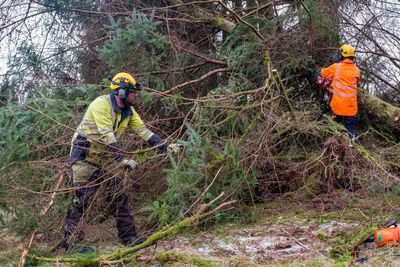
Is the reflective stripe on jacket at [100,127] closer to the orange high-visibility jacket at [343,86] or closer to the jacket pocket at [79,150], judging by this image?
Result: the jacket pocket at [79,150]

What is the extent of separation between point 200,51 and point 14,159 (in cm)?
336

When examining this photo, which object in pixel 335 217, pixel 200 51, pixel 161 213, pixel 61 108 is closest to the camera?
pixel 161 213

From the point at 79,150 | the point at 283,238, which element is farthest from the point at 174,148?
the point at 283,238

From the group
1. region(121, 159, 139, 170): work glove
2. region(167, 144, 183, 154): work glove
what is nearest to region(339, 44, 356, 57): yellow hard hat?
region(167, 144, 183, 154): work glove

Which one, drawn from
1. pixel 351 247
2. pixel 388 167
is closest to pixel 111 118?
pixel 351 247

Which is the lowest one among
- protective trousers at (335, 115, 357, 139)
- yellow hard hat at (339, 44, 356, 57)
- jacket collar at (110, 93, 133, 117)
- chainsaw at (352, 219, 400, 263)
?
chainsaw at (352, 219, 400, 263)

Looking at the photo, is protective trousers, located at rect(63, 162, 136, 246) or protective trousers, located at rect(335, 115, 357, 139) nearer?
protective trousers, located at rect(63, 162, 136, 246)

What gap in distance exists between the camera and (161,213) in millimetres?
4898

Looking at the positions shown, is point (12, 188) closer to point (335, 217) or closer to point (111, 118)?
point (111, 118)

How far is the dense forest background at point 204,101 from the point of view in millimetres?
4934

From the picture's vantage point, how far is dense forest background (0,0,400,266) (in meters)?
4.93

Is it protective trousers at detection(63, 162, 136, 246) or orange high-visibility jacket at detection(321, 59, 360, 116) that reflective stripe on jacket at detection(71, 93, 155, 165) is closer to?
protective trousers at detection(63, 162, 136, 246)

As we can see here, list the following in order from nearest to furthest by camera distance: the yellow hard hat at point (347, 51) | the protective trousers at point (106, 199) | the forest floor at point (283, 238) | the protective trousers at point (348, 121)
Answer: the forest floor at point (283, 238)
the protective trousers at point (106, 199)
the yellow hard hat at point (347, 51)
the protective trousers at point (348, 121)

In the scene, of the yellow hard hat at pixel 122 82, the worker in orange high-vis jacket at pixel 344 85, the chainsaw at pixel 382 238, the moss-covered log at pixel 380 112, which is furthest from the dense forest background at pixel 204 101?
the chainsaw at pixel 382 238
